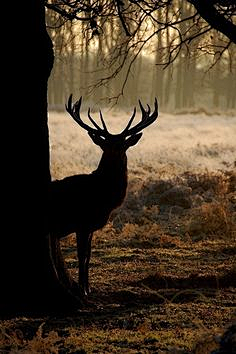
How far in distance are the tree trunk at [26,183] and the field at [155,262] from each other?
0.43m

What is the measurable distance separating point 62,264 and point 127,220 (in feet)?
22.1

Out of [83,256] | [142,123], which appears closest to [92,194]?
[83,256]

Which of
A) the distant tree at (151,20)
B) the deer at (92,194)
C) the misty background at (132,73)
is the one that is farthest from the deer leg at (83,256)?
the misty background at (132,73)

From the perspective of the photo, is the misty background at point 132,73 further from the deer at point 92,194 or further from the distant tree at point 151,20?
the deer at point 92,194

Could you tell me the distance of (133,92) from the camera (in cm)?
6156

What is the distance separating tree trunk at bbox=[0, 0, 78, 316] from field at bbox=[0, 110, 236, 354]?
43cm

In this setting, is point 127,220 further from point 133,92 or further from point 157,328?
point 133,92

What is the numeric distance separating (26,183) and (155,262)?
3.66 m

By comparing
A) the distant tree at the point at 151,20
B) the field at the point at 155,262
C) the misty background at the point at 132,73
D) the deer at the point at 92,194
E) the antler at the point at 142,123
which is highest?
the misty background at the point at 132,73

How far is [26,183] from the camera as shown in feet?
21.2

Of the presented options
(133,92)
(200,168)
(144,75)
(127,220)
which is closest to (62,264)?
(127,220)

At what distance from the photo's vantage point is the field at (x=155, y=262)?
5066 millimetres

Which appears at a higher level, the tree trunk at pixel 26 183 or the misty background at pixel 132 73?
the misty background at pixel 132 73

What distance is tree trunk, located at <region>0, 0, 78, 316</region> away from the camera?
20.7ft
